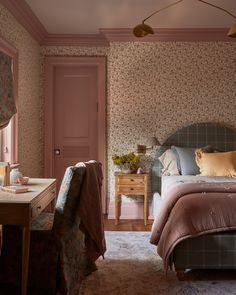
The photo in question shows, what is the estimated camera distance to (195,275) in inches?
111

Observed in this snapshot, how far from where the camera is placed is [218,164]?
4.11 metres

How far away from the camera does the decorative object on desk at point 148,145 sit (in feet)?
15.3

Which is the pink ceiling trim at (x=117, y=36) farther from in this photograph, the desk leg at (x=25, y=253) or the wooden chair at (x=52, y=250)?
the desk leg at (x=25, y=253)

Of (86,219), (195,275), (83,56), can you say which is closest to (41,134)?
(83,56)

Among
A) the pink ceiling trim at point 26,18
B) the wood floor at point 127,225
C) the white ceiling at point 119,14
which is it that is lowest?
the wood floor at point 127,225

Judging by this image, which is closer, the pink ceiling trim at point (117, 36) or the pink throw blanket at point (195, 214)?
the pink throw blanket at point (195, 214)

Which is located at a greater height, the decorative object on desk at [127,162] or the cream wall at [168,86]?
the cream wall at [168,86]

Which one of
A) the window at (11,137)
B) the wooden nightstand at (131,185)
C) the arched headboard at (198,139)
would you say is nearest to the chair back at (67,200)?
the window at (11,137)

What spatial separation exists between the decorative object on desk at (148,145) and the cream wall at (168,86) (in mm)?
123

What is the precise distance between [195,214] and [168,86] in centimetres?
265

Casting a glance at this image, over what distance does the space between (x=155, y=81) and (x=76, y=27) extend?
1.36m

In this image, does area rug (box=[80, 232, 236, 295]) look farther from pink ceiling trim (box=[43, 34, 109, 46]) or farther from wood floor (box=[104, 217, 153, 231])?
pink ceiling trim (box=[43, 34, 109, 46])

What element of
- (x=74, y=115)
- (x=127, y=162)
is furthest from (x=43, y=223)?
(x=74, y=115)

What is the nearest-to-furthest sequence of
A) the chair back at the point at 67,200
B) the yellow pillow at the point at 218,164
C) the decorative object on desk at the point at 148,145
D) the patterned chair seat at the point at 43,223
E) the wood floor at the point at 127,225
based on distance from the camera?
the chair back at the point at 67,200
the patterned chair seat at the point at 43,223
the yellow pillow at the point at 218,164
the wood floor at the point at 127,225
the decorative object on desk at the point at 148,145
